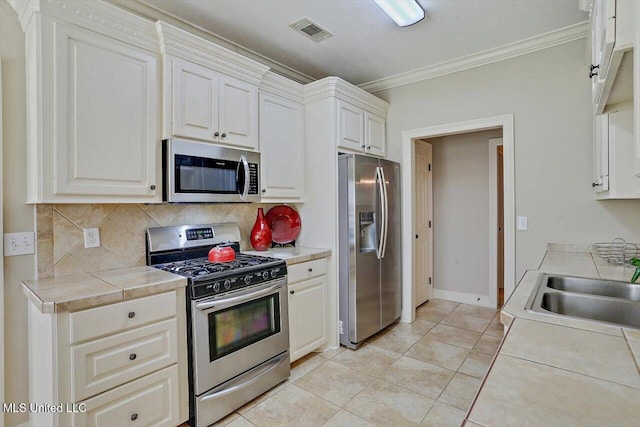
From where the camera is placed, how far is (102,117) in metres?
1.81

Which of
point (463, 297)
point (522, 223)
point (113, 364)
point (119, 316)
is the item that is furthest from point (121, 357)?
point (463, 297)

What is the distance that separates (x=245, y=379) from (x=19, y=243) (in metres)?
1.51

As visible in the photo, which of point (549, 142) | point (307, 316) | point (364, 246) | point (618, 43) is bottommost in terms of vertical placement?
point (307, 316)

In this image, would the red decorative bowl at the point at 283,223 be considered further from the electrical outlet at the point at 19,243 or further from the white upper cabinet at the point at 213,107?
the electrical outlet at the point at 19,243

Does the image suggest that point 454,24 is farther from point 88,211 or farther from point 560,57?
point 88,211

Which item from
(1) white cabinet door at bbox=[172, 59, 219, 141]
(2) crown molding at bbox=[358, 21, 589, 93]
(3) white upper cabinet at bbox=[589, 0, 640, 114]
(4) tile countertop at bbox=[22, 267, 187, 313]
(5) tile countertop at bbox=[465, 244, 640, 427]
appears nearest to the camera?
(5) tile countertop at bbox=[465, 244, 640, 427]

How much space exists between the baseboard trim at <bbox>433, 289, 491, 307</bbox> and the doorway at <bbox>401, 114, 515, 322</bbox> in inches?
43.0

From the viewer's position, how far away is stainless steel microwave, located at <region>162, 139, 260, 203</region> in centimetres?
206

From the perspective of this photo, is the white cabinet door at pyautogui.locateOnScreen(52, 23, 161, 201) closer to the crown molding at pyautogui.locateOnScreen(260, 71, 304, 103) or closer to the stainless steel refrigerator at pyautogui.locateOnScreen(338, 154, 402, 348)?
the crown molding at pyautogui.locateOnScreen(260, 71, 304, 103)

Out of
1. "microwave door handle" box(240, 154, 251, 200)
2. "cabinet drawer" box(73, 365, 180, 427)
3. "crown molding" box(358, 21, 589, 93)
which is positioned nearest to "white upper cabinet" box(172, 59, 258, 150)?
"microwave door handle" box(240, 154, 251, 200)

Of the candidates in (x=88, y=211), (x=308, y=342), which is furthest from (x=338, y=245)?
(x=88, y=211)

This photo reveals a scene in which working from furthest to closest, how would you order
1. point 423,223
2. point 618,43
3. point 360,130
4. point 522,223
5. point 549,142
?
point 423,223, point 360,130, point 522,223, point 549,142, point 618,43

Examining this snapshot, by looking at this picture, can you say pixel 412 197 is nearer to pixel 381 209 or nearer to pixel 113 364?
pixel 381 209

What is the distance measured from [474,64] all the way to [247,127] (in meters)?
2.25
